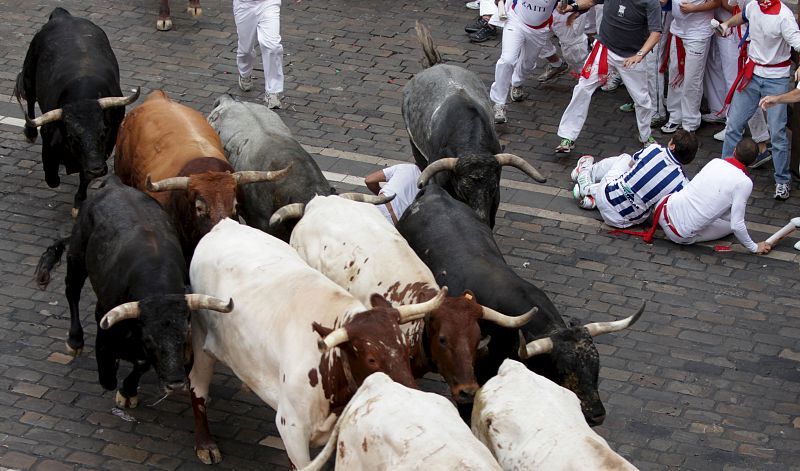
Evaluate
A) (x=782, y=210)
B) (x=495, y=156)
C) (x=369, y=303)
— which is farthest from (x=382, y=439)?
(x=782, y=210)

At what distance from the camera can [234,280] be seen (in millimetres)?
9227

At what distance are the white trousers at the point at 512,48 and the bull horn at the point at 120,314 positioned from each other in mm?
7126

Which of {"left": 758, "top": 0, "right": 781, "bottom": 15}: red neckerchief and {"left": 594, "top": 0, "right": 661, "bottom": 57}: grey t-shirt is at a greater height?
{"left": 758, "top": 0, "right": 781, "bottom": 15}: red neckerchief

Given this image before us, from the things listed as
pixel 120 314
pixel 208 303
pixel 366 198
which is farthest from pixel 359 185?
pixel 120 314

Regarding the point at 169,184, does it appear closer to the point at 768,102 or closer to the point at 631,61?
the point at 631,61

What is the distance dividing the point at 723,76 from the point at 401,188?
5178mm

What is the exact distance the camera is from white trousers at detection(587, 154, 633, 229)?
13.1 metres

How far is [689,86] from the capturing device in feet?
48.0

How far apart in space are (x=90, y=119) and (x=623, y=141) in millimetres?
6444

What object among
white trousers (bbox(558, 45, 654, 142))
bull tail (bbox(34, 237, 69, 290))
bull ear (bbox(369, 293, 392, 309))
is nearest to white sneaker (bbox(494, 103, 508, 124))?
white trousers (bbox(558, 45, 654, 142))

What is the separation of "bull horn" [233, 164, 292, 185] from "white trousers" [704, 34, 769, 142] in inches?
249

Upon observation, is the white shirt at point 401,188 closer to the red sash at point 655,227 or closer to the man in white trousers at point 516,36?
the red sash at point 655,227

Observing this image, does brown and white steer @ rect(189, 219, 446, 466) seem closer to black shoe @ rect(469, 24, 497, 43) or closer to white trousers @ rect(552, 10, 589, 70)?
white trousers @ rect(552, 10, 589, 70)

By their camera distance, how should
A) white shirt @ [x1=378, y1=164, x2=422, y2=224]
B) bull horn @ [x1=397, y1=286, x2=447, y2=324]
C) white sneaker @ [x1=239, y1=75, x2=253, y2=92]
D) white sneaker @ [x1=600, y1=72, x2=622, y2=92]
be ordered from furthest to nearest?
white sneaker @ [x1=600, y1=72, x2=622, y2=92] → white sneaker @ [x1=239, y1=75, x2=253, y2=92] → white shirt @ [x1=378, y1=164, x2=422, y2=224] → bull horn @ [x1=397, y1=286, x2=447, y2=324]
